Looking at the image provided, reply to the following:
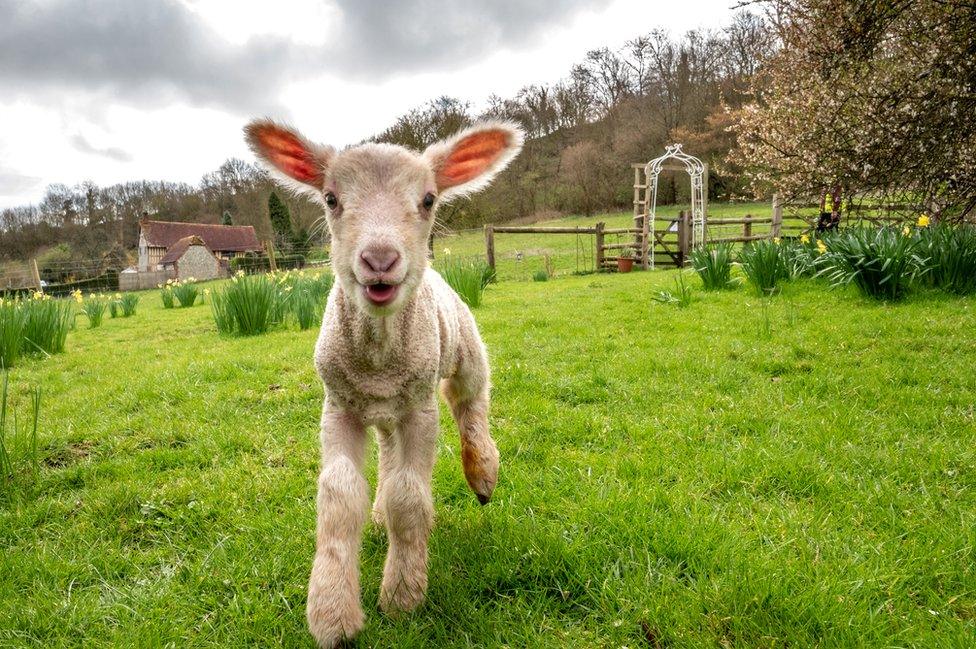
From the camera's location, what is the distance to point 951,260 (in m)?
5.84

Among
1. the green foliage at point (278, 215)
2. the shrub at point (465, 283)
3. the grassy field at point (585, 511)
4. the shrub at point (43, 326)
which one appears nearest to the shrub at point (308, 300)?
the shrub at point (465, 283)

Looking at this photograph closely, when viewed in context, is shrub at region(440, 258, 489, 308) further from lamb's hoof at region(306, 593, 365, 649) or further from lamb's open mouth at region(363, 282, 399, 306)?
lamb's hoof at region(306, 593, 365, 649)

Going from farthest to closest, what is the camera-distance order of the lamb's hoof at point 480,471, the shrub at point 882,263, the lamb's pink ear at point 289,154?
the shrub at point 882,263 → the lamb's hoof at point 480,471 → the lamb's pink ear at point 289,154

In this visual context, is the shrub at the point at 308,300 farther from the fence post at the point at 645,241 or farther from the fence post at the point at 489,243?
the fence post at the point at 645,241

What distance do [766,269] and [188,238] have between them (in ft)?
146

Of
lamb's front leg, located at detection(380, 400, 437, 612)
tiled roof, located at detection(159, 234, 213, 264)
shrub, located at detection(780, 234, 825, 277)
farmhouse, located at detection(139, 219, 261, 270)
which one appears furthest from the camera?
farmhouse, located at detection(139, 219, 261, 270)

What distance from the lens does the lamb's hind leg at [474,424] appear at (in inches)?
93.5

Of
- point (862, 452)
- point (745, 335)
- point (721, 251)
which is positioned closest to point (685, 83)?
point (721, 251)

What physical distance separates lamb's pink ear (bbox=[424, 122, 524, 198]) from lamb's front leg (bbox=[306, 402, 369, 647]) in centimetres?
111

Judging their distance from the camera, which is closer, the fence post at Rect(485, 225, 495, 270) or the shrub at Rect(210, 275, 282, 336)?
the shrub at Rect(210, 275, 282, 336)

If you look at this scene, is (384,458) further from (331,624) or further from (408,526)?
(331,624)

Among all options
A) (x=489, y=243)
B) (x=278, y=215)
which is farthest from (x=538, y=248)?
(x=278, y=215)

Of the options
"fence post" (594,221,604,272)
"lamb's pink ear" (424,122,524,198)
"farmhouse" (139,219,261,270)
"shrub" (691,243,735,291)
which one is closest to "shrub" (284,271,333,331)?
"lamb's pink ear" (424,122,524,198)

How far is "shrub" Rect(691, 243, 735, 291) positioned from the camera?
789 centimetres
